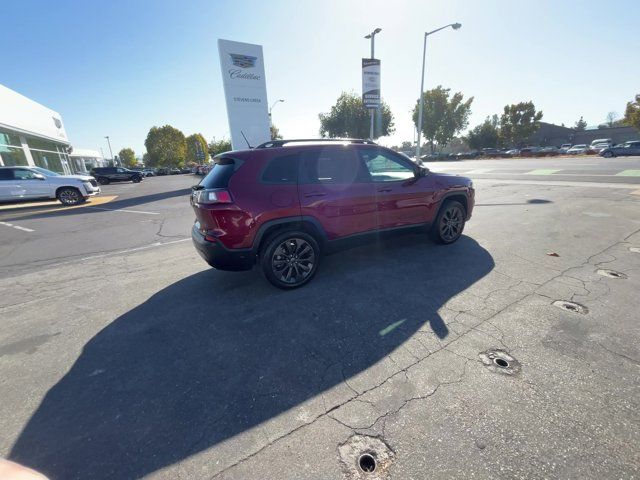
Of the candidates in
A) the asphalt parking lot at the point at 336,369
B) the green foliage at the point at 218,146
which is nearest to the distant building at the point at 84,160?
the green foliage at the point at 218,146

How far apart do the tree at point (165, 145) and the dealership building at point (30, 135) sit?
128 ft

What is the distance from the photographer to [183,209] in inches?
440

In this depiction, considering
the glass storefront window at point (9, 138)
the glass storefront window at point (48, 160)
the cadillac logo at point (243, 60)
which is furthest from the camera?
the glass storefront window at point (48, 160)

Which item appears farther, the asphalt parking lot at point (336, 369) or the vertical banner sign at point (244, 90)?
the vertical banner sign at point (244, 90)

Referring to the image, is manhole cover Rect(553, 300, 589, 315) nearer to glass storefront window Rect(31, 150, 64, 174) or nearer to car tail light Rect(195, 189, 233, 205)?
car tail light Rect(195, 189, 233, 205)

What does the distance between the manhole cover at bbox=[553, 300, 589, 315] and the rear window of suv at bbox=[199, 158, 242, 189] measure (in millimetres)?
4033

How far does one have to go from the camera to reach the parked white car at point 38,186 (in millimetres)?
12227

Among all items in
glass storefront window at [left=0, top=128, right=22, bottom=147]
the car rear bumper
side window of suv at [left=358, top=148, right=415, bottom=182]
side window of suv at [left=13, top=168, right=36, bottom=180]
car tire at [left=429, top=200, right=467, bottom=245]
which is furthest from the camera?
glass storefront window at [left=0, top=128, right=22, bottom=147]

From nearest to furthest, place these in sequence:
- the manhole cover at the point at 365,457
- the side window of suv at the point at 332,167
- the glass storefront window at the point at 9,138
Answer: the manhole cover at the point at 365,457 < the side window of suv at the point at 332,167 < the glass storefront window at the point at 9,138

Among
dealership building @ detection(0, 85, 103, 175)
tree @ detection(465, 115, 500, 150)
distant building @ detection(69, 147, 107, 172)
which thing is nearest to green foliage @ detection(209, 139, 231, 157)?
distant building @ detection(69, 147, 107, 172)

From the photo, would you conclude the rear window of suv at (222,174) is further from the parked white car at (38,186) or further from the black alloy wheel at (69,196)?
the black alloy wheel at (69,196)

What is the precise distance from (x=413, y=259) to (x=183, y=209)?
9575mm

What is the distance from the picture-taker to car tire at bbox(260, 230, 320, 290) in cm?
364

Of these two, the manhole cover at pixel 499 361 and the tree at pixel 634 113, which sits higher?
the tree at pixel 634 113
